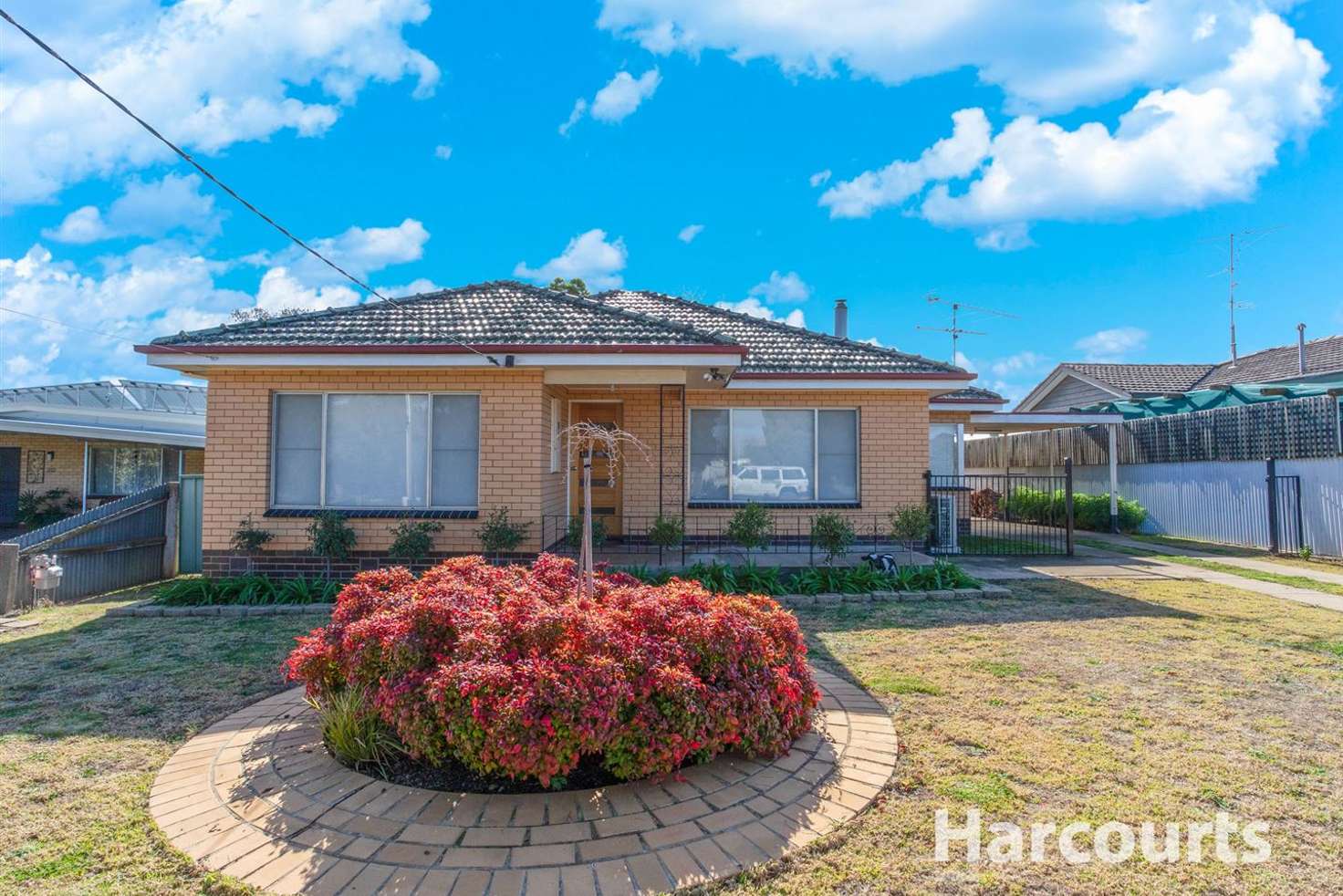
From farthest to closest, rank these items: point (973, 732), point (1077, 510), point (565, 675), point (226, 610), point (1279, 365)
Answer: point (1279, 365), point (1077, 510), point (226, 610), point (973, 732), point (565, 675)

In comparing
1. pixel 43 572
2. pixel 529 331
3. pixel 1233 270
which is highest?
pixel 1233 270

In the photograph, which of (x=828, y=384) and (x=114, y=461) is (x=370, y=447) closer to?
(x=828, y=384)

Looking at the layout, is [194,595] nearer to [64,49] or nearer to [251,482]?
[251,482]

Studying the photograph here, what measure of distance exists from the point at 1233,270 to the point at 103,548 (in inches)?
1286

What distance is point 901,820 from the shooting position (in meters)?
3.10

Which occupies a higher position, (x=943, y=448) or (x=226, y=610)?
(x=943, y=448)

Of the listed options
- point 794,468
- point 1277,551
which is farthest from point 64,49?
point 1277,551

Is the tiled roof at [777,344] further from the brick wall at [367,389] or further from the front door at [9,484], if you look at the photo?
the front door at [9,484]

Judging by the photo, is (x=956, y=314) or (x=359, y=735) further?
(x=956, y=314)

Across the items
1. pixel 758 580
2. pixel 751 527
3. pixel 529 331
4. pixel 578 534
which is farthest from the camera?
pixel 578 534

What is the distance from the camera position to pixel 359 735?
12.1ft

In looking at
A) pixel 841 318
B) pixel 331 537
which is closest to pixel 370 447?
pixel 331 537

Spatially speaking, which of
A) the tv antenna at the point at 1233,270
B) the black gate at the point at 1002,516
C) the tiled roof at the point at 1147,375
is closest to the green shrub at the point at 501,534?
the black gate at the point at 1002,516

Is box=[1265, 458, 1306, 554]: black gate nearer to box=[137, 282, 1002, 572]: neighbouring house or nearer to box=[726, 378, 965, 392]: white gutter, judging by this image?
box=[137, 282, 1002, 572]: neighbouring house
